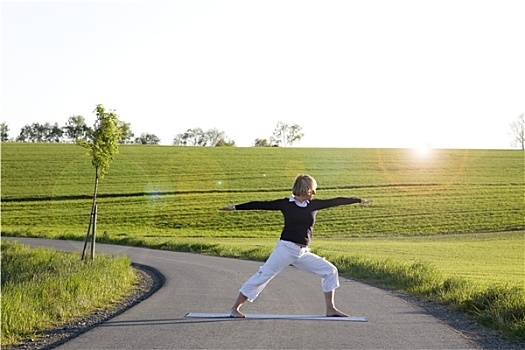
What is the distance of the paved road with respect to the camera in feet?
24.9

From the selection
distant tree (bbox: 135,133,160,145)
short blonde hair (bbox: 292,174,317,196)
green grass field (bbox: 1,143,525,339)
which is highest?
distant tree (bbox: 135,133,160,145)

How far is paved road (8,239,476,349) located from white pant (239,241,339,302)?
481mm

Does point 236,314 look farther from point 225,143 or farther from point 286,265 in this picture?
point 225,143

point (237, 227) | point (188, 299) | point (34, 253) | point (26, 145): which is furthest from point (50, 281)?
point (26, 145)

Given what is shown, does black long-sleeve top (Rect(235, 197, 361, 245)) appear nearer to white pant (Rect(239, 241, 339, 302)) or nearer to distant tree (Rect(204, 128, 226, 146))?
white pant (Rect(239, 241, 339, 302))

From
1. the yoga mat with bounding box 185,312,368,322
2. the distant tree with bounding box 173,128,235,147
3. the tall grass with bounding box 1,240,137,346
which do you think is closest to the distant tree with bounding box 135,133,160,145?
the distant tree with bounding box 173,128,235,147

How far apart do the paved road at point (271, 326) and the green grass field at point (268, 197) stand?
5.15 m

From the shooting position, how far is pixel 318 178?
6819 cm

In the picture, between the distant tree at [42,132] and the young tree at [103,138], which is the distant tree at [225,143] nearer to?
the distant tree at [42,132]

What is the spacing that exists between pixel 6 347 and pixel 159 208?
146ft

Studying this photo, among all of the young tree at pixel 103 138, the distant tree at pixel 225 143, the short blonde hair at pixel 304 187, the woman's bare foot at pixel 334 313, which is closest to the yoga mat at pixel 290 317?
the woman's bare foot at pixel 334 313

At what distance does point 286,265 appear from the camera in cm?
915

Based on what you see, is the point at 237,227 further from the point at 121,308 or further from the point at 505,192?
the point at 121,308

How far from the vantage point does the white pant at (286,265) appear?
9180 mm
